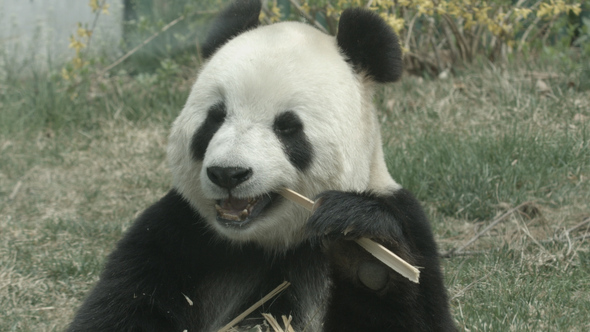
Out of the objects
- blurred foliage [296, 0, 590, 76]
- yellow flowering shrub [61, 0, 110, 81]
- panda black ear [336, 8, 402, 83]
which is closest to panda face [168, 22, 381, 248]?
panda black ear [336, 8, 402, 83]

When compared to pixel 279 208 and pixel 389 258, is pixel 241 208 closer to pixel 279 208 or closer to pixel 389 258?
pixel 279 208

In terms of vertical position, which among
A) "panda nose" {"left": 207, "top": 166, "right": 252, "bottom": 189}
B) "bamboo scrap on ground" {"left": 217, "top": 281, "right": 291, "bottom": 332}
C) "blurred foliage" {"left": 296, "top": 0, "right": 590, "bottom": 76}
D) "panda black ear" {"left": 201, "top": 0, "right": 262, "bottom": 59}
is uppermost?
"panda black ear" {"left": 201, "top": 0, "right": 262, "bottom": 59}

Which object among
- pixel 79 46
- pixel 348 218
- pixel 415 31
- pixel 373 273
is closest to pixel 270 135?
pixel 348 218

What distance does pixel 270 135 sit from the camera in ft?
10.5

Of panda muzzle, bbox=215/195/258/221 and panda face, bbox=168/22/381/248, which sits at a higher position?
panda face, bbox=168/22/381/248

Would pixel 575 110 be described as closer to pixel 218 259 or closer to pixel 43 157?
pixel 218 259

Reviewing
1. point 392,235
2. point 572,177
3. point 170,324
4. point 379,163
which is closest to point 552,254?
point 572,177

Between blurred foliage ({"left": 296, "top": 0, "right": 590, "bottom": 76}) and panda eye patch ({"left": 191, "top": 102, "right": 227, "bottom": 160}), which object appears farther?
blurred foliage ({"left": 296, "top": 0, "right": 590, "bottom": 76})

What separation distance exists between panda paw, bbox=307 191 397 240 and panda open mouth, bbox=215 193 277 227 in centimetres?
32

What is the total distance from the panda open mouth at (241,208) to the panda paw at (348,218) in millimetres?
320

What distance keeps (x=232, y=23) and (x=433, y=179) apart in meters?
2.70

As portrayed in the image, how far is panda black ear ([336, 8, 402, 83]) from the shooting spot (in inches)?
138

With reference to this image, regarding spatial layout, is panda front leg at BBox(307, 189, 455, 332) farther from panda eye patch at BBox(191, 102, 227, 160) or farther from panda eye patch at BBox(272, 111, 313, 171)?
panda eye patch at BBox(191, 102, 227, 160)

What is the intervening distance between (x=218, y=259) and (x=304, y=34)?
1.15 meters
